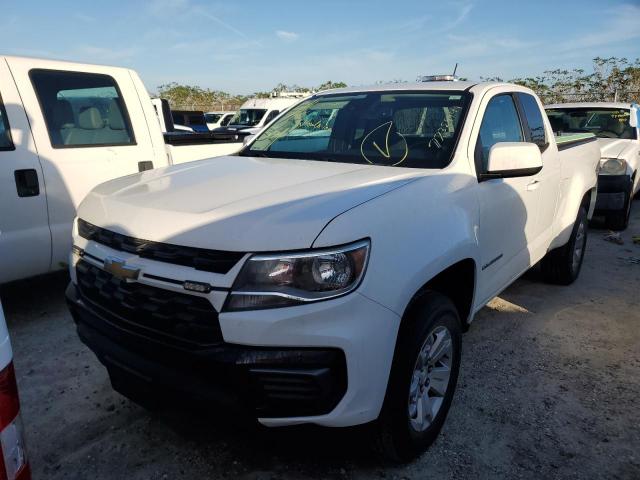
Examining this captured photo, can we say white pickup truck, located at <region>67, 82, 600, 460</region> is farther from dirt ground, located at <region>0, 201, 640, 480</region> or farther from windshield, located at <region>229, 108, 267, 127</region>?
windshield, located at <region>229, 108, 267, 127</region>

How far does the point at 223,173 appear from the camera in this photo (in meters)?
2.67

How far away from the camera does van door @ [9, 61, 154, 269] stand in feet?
12.7

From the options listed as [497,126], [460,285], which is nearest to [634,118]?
[497,126]

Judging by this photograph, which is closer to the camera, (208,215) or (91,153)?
(208,215)

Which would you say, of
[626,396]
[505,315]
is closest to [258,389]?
[626,396]

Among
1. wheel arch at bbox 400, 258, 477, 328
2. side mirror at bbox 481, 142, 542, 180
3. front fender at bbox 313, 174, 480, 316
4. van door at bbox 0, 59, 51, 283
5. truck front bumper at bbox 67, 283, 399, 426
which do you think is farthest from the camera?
van door at bbox 0, 59, 51, 283

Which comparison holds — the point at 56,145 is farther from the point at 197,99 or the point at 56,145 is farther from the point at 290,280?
the point at 197,99

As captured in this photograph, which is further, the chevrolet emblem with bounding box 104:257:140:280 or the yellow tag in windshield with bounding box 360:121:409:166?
the yellow tag in windshield with bounding box 360:121:409:166

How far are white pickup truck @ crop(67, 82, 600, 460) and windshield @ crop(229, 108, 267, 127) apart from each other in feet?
40.3

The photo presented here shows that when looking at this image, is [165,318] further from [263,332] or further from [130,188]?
[130,188]

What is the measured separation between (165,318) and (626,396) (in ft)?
8.71

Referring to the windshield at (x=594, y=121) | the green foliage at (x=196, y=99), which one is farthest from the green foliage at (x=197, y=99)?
the windshield at (x=594, y=121)

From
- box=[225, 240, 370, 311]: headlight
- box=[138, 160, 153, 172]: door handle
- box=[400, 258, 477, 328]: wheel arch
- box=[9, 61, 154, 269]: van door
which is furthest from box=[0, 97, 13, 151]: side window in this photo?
box=[400, 258, 477, 328]: wheel arch

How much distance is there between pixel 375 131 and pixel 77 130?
255cm
